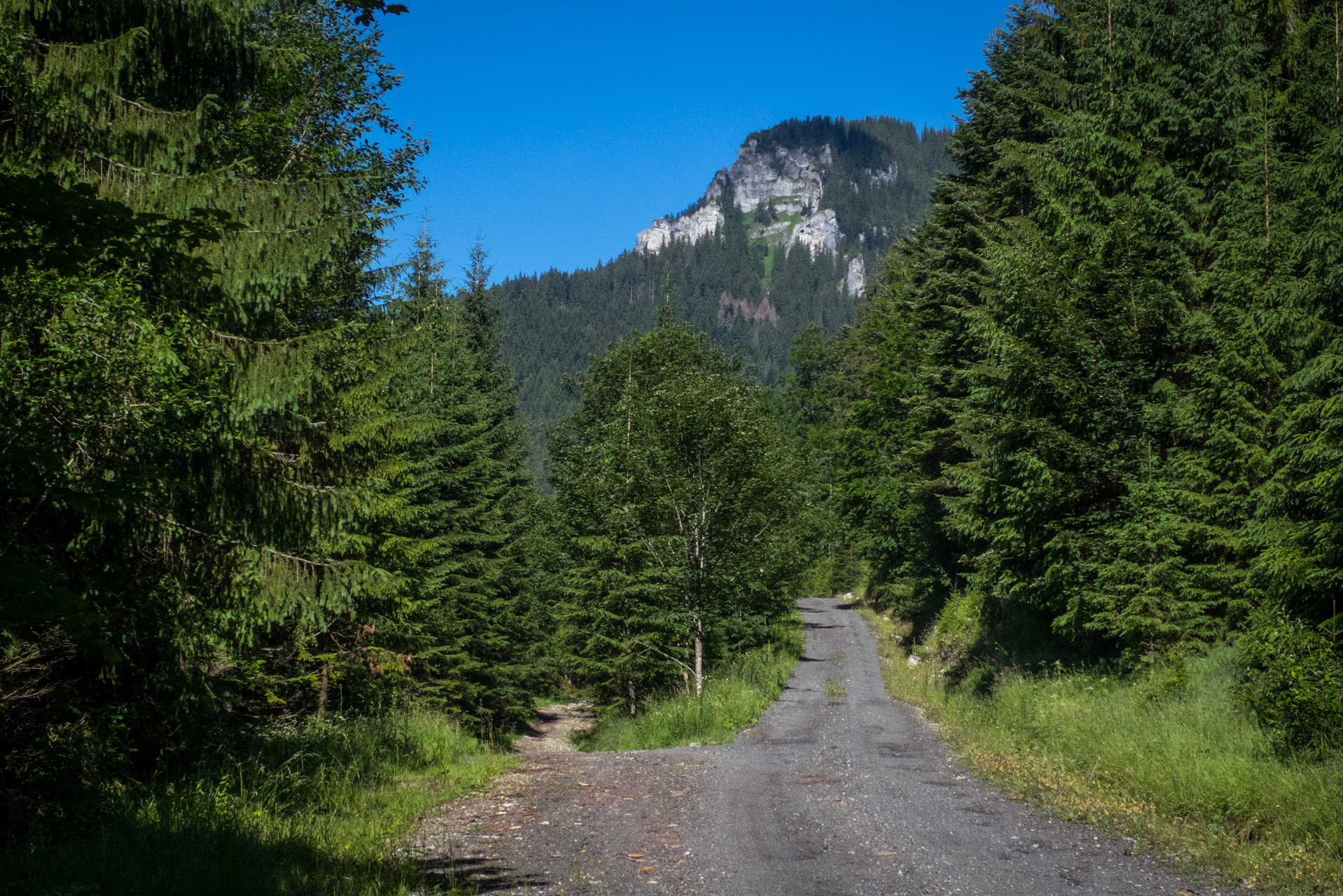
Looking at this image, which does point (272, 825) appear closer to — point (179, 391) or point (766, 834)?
point (179, 391)

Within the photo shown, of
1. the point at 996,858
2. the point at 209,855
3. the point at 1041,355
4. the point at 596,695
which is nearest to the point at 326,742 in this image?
the point at 209,855

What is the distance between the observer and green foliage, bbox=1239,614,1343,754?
24.1ft

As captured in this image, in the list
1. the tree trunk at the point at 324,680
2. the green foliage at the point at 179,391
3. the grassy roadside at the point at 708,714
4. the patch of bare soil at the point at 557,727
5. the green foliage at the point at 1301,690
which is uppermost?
the green foliage at the point at 179,391

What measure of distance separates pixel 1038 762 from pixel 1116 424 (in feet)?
20.8

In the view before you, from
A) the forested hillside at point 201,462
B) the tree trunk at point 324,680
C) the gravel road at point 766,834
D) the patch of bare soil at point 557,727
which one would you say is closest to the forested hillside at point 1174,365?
the gravel road at point 766,834

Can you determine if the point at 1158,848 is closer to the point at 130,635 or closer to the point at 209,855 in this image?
the point at 209,855

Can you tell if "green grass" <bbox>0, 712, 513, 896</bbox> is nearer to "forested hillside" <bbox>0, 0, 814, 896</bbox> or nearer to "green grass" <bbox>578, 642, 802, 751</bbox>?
"forested hillside" <bbox>0, 0, 814, 896</bbox>

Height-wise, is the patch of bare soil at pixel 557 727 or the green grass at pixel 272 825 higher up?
the green grass at pixel 272 825

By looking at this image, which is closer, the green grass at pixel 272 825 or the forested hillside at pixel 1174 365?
the green grass at pixel 272 825

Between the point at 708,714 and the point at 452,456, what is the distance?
10.2m

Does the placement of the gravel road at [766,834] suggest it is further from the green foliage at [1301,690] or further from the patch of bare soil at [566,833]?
the green foliage at [1301,690]

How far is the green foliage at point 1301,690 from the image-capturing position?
735 centimetres

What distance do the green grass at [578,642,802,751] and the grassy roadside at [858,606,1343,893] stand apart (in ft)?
12.7

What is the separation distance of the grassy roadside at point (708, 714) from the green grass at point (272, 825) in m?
4.66
